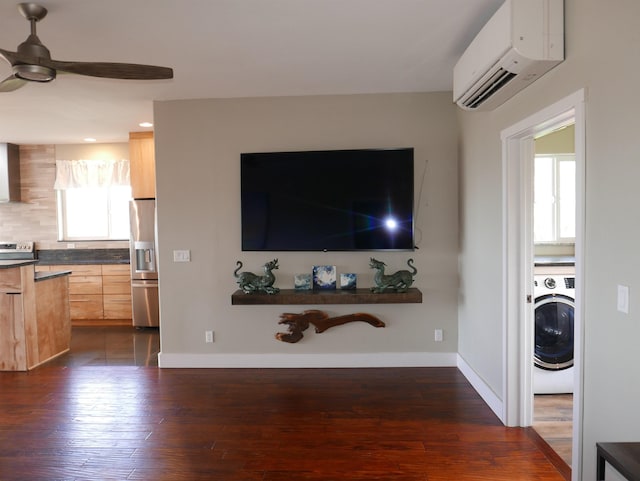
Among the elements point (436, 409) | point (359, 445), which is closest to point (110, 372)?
point (359, 445)

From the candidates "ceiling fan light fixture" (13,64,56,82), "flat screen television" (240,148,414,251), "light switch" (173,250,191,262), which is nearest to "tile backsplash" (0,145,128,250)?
"light switch" (173,250,191,262)

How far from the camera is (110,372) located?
12.9ft

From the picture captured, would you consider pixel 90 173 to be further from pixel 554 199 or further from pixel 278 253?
pixel 554 199

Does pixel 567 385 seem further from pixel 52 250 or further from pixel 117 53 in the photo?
pixel 52 250

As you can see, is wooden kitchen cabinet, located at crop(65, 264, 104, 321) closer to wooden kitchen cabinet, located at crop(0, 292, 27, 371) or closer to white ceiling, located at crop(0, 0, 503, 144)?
wooden kitchen cabinet, located at crop(0, 292, 27, 371)

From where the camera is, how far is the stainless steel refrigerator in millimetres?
5402

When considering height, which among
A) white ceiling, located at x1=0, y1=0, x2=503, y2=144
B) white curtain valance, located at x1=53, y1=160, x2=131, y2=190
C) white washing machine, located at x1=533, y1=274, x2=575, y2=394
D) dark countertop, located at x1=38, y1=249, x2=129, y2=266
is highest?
white ceiling, located at x1=0, y1=0, x2=503, y2=144


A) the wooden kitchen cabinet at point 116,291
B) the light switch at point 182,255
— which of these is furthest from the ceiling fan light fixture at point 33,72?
the wooden kitchen cabinet at point 116,291

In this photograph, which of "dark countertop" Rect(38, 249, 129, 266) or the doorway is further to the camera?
"dark countertop" Rect(38, 249, 129, 266)

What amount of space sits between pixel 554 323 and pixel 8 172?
7002mm

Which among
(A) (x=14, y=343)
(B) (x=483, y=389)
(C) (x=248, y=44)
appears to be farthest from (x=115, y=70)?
(B) (x=483, y=389)

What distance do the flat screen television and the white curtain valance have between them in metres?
3.20

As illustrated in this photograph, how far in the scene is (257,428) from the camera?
2.83 m

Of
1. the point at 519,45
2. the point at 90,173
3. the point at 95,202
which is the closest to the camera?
the point at 519,45
